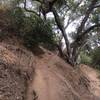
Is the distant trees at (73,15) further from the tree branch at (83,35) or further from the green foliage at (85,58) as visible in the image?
the green foliage at (85,58)

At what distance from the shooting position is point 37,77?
1111 centimetres

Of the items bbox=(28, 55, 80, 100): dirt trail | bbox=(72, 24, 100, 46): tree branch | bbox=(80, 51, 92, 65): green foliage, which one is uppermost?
bbox=(72, 24, 100, 46): tree branch

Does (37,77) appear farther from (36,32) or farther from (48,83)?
(36,32)

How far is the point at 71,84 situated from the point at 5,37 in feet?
12.2

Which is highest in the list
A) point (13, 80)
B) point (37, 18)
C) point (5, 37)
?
point (37, 18)

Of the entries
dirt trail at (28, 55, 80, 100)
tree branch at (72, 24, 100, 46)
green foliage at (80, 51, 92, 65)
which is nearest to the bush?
dirt trail at (28, 55, 80, 100)

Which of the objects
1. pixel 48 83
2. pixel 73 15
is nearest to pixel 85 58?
pixel 73 15

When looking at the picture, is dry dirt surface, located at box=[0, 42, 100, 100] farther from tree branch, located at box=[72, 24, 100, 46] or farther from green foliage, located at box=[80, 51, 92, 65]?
green foliage, located at box=[80, 51, 92, 65]

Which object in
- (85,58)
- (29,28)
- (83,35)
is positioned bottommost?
(85,58)

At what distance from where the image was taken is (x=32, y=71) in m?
10.9

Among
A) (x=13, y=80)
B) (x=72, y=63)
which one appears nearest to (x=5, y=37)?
(x=13, y=80)

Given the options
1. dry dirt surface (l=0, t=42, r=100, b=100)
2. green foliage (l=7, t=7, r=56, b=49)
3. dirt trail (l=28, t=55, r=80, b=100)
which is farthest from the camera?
green foliage (l=7, t=7, r=56, b=49)

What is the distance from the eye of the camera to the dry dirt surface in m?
9.02

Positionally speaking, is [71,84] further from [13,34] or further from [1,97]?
[1,97]
